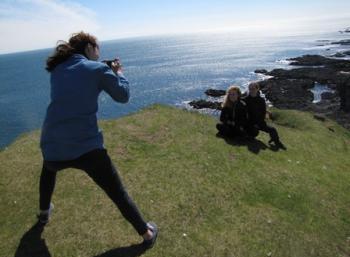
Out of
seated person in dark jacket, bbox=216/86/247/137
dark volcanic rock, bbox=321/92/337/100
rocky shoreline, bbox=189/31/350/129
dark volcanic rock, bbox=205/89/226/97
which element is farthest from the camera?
dark volcanic rock, bbox=205/89/226/97

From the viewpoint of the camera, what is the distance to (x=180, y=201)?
10.0 m

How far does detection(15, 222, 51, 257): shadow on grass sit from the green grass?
35 millimetres

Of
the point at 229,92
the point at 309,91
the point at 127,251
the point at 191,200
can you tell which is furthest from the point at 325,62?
the point at 127,251

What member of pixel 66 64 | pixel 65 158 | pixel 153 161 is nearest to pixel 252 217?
pixel 153 161

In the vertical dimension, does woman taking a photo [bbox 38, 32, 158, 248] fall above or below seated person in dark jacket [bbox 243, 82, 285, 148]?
above

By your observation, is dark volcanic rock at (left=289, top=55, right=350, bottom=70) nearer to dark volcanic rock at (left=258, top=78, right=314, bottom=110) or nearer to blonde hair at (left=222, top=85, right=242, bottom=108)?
dark volcanic rock at (left=258, top=78, right=314, bottom=110)

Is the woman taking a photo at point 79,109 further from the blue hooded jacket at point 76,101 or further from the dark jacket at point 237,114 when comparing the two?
the dark jacket at point 237,114

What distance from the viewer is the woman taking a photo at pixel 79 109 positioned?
6.36 meters

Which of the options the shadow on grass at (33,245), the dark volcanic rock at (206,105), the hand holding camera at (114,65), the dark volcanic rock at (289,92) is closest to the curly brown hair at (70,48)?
the hand holding camera at (114,65)

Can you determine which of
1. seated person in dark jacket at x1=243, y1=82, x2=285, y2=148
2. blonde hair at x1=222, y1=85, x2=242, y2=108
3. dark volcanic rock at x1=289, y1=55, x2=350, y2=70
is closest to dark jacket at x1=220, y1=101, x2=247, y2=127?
blonde hair at x1=222, y1=85, x2=242, y2=108

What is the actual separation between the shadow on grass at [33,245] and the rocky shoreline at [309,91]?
5029 cm

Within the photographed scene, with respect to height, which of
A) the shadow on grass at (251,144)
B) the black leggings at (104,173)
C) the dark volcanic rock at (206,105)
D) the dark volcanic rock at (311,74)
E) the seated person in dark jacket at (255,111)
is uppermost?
the black leggings at (104,173)

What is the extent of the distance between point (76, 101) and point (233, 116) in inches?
419

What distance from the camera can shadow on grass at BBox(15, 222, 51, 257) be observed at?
7.50 metres
